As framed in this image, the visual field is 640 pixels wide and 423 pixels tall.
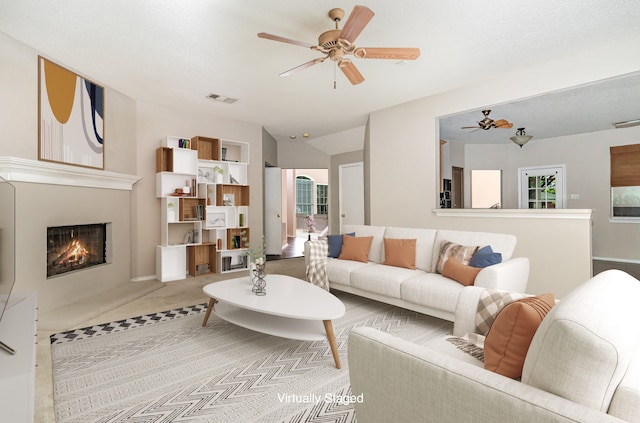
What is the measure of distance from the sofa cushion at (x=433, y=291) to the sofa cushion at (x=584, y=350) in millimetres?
1697

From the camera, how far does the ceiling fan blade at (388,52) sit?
253cm

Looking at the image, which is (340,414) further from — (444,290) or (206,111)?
(206,111)

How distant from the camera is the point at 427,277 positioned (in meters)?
3.03

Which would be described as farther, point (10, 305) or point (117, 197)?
point (117, 197)

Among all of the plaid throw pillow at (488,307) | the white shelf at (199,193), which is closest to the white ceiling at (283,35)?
the white shelf at (199,193)

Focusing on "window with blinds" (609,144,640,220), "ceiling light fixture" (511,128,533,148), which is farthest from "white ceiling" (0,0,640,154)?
"window with blinds" (609,144,640,220)

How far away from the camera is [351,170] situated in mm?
7297

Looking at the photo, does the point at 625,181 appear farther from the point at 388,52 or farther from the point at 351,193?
the point at 388,52

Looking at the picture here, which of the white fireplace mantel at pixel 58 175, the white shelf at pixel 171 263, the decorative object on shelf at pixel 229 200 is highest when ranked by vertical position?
the white fireplace mantel at pixel 58 175

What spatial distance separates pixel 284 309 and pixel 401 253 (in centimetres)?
167

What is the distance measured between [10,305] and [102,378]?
748mm

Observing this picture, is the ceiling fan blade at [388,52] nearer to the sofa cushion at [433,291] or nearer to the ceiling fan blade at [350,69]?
the ceiling fan blade at [350,69]

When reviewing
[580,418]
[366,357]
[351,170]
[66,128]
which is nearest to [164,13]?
[66,128]

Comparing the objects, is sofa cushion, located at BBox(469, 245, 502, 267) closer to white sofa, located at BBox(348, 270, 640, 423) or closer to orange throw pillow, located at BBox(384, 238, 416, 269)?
orange throw pillow, located at BBox(384, 238, 416, 269)
